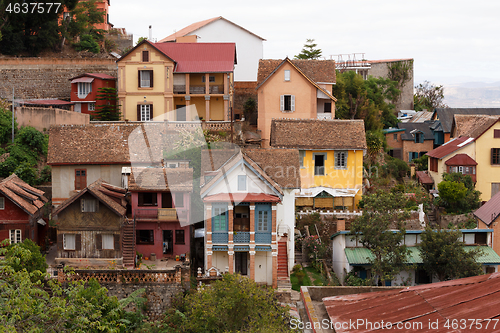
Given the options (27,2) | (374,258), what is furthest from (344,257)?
(27,2)

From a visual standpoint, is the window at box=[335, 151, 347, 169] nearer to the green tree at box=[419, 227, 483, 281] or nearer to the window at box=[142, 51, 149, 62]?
the green tree at box=[419, 227, 483, 281]

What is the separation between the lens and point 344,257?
27.0 meters

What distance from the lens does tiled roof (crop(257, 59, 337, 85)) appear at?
4097 cm

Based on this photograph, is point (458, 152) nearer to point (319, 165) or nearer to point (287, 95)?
point (319, 165)

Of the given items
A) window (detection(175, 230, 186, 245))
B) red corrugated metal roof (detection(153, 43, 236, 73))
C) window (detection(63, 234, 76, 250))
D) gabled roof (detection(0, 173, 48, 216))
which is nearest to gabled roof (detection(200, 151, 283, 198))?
window (detection(175, 230, 186, 245))

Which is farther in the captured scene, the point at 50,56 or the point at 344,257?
the point at 50,56

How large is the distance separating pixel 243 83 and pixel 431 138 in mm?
18565

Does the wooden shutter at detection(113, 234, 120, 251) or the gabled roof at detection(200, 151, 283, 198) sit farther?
the wooden shutter at detection(113, 234, 120, 251)

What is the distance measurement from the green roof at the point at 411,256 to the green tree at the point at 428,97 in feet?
139

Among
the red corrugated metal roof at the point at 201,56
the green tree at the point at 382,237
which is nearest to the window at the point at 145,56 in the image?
the red corrugated metal roof at the point at 201,56

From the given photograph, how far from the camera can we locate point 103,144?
31.5 m

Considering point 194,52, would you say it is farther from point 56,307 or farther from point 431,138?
point 56,307

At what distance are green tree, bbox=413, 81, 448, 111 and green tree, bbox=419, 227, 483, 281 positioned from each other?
4384 cm

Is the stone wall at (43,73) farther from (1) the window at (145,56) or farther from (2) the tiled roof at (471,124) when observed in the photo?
(2) the tiled roof at (471,124)
